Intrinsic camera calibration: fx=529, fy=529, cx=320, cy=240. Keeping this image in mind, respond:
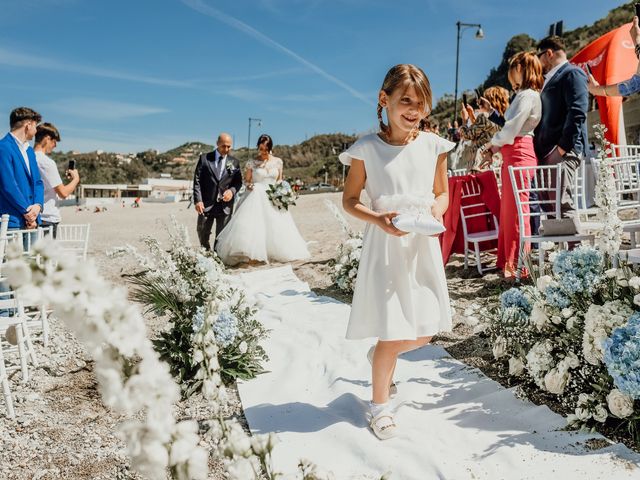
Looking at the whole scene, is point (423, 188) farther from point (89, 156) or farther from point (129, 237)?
point (89, 156)

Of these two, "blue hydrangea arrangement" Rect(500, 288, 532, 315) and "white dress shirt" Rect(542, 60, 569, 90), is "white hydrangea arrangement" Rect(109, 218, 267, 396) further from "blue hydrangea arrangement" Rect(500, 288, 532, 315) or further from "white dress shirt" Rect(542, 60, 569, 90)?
"white dress shirt" Rect(542, 60, 569, 90)

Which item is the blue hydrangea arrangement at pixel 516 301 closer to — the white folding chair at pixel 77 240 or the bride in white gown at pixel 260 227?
the white folding chair at pixel 77 240

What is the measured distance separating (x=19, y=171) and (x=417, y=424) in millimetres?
4480

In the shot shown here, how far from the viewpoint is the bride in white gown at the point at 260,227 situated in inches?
365

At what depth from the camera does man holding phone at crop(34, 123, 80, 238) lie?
6051mm

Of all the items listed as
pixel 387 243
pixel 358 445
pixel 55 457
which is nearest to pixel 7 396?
pixel 55 457

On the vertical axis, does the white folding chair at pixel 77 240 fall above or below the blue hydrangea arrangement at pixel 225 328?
above

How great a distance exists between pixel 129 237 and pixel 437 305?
582 inches

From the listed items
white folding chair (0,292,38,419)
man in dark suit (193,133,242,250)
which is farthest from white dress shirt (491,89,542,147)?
white folding chair (0,292,38,419)

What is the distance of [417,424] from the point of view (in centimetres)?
312

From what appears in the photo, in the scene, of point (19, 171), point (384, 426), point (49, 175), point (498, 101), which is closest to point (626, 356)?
point (384, 426)

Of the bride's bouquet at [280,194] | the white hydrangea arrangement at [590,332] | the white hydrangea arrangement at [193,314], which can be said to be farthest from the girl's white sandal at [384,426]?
the bride's bouquet at [280,194]

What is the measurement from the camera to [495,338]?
12.9 ft

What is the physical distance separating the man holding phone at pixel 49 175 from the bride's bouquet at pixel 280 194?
3894mm
